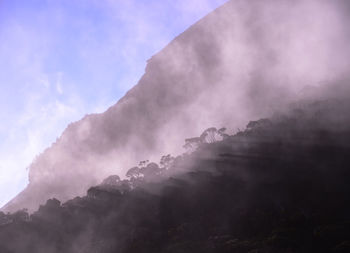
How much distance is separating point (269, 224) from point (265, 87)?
10724cm

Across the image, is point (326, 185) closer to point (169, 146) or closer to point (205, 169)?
point (205, 169)

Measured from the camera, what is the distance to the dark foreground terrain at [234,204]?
42.8 metres

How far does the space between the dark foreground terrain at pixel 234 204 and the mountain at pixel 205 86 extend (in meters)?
52.2

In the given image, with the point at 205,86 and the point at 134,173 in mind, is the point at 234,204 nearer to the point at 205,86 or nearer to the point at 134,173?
the point at 134,173

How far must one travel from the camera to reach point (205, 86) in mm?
175625

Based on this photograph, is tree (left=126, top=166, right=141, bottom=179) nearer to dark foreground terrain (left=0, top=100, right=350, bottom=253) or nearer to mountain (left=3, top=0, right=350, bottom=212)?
dark foreground terrain (left=0, top=100, right=350, bottom=253)

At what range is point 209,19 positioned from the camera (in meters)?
199

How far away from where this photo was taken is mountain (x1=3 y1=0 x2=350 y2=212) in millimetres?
138638

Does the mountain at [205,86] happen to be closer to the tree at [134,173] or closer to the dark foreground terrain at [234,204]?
the tree at [134,173]

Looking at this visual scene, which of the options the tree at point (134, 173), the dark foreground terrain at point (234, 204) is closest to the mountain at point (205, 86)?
the tree at point (134, 173)

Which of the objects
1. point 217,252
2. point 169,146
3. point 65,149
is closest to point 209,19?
point 169,146

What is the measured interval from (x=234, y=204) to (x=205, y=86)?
412 feet

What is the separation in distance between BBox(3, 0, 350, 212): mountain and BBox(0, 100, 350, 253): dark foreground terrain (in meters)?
52.2

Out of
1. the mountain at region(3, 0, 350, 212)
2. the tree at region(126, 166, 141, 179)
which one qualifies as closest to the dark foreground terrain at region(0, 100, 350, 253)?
the tree at region(126, 166, 141, 179)
